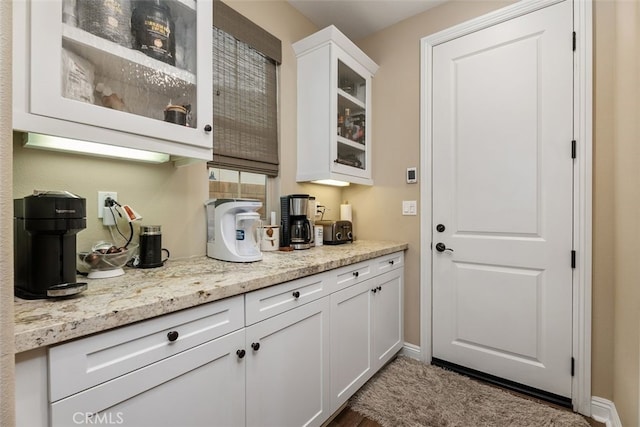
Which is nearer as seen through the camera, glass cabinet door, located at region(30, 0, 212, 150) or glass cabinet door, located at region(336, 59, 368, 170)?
glass cabinet door, located at region(30, 0, 212, 150)

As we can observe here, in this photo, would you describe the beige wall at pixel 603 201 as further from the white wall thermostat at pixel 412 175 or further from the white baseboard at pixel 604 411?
the white wall thermostat at pixel 412 175

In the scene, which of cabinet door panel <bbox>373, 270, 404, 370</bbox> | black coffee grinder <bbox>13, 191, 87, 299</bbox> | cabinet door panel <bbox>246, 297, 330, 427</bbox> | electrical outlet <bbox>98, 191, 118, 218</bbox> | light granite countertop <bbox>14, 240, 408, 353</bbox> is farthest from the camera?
cabinet door panel <bbox>373, 270, 404, 370</bbox>

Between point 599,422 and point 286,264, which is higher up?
point 286,264

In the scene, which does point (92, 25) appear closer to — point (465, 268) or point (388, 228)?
point (388, 228)

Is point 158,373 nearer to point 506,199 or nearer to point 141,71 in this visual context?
point 141,71

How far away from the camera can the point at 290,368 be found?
1.26 meters

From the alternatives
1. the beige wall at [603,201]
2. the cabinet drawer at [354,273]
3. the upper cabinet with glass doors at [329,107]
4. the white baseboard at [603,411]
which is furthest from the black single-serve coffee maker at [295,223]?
the white baseboard at [603,411]

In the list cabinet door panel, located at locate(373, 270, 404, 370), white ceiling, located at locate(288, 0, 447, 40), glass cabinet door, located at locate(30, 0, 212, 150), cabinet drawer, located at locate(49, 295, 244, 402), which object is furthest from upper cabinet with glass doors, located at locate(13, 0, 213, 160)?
cabinet door panel, located at locate(373, 270, 404, 370)

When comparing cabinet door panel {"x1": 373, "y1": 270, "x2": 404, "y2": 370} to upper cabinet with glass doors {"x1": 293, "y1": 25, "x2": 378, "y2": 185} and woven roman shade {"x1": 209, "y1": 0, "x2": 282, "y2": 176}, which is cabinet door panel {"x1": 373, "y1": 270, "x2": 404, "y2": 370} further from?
woven roman shade {"x1": 209, "y1": 0, "x2": 282, "y2": 176}

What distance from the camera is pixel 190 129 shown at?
125cm

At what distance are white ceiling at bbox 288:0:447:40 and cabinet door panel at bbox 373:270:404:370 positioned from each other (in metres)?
2.06

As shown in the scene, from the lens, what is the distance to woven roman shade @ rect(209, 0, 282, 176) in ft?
5.63

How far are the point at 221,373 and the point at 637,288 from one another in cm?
171

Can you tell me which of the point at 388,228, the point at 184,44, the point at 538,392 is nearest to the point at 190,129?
the point at 184,44
